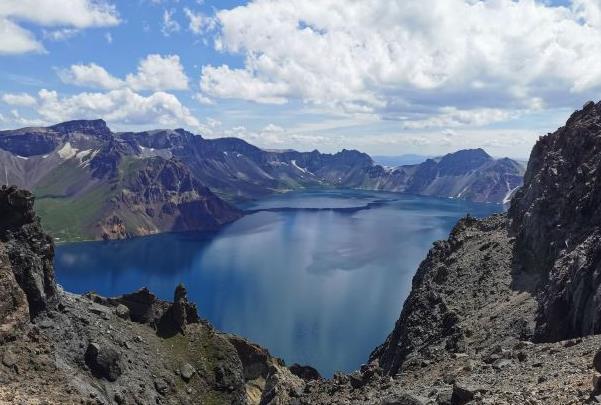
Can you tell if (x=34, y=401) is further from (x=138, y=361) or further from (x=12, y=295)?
(x=138, y=361)

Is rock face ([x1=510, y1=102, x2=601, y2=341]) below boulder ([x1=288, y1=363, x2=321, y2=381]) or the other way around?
the other way around

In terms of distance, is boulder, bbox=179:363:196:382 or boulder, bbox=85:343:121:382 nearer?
boulder, bbox=85:343:121:382

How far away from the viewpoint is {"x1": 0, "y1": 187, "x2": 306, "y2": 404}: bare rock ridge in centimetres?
4684

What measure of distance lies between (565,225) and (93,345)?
6098 centimetres

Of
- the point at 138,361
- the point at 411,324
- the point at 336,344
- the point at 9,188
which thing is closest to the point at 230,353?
the point at 138,361

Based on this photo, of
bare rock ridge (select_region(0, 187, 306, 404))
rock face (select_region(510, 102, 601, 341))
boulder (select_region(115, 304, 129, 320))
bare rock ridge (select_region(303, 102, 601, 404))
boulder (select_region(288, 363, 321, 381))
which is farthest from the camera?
boulder (select_region(288, 363, 321, 381))

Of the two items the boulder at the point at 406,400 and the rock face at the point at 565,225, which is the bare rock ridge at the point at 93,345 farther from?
the rock face at the point at 565,225

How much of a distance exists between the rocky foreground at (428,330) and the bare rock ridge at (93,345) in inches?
6.3

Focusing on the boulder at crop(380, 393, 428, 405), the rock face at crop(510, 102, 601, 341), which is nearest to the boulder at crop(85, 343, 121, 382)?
the boulder at crop(380, 393, 428, 405)

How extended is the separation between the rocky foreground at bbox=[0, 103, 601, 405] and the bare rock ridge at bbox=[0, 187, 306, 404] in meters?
0.16

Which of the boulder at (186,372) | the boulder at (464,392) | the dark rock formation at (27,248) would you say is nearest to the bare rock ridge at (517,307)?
the boulder at (464,392)

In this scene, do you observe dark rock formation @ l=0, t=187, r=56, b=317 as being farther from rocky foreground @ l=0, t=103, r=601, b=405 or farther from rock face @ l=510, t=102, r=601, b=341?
rock face @ l=510, t=102, r=601, b=341

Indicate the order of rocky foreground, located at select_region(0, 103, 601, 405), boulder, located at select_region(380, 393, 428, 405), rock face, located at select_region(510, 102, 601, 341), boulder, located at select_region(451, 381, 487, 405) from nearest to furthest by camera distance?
1. boulder, located at select_region(451, 381, 487, 405)
2. boulder, located at select_region(380, 393, 428, 405)
3. rocky foreground, located at select_region(0, 103, 601, 405)
4. rock face, located at select_region(510, 102, 601, 341)

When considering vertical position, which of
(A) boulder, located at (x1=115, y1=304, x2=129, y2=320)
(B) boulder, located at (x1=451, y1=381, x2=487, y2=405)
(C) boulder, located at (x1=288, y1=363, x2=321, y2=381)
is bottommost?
(C) boulder, located at (x1=288, y1=363, x2=321, y2=381)
